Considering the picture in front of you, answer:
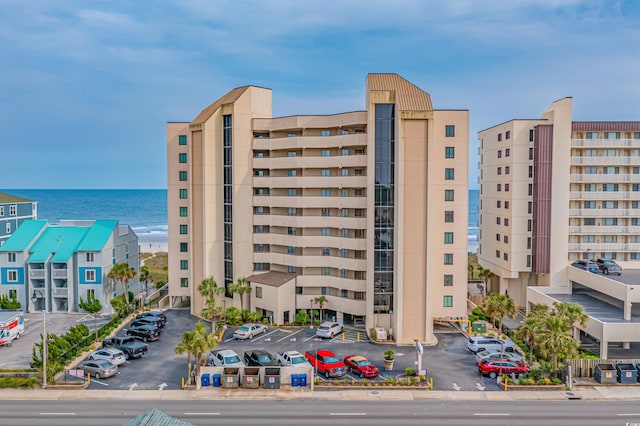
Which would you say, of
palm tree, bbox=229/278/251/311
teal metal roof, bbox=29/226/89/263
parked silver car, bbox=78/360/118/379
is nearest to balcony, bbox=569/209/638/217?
palm tree, bbox=229/278/251/311

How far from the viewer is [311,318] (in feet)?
173

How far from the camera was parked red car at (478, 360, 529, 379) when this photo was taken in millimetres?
36750

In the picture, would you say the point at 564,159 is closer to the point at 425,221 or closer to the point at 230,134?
the point at 425,221

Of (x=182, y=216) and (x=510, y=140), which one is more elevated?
(x=510, y=140)

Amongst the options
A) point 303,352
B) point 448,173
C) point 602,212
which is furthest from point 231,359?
point 602,212

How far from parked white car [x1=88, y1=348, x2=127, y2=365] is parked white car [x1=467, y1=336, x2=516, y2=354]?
103 feet

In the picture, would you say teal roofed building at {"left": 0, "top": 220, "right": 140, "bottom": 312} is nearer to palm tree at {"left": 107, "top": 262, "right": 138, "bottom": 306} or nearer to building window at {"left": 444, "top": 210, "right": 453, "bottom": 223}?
palm tree at {"left": 107, "top": 262, "right": 138, "bottom": 306}

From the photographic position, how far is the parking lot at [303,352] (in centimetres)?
3581

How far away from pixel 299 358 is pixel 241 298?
60.9 feet

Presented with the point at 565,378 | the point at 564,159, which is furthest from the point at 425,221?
the point at 564,159

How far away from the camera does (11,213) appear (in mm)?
72812

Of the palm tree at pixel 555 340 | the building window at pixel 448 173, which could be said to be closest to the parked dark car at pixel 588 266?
the building window at pixel 448 173

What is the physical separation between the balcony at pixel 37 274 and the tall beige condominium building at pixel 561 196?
58.7m

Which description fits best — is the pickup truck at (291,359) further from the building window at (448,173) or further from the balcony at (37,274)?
the balcony at (37,274)
